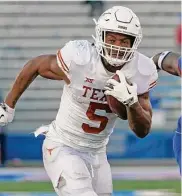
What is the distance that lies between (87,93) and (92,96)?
1.1 inches

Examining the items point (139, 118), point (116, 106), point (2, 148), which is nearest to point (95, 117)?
point (116, 106)

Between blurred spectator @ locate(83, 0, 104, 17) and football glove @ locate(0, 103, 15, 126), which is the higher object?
football glove @ locate(0, 103, 15, 126)

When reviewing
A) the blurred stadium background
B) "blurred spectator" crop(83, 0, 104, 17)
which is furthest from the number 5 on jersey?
"blurred spectator" crop(83, 0, 104, 17)

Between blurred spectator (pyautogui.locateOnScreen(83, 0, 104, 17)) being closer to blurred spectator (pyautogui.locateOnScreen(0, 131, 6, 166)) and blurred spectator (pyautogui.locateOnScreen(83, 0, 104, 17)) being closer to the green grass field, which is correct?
blurred spectator (pyautogui.locateOnScreen(0, 131, 6, 166))

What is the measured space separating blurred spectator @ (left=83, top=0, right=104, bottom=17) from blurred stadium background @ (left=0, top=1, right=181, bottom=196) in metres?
0.06

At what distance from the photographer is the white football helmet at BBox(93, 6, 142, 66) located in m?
3.63

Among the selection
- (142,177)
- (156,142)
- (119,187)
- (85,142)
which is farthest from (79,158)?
(156,142)

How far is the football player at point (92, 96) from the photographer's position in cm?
363

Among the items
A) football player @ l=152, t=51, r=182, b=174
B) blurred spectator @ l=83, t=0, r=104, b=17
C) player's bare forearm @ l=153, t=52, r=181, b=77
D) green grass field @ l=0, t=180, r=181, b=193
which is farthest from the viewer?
blurred spectator @ l=83, t=0, r=104, b=17

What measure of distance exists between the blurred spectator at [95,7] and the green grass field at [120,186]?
3.04 meters

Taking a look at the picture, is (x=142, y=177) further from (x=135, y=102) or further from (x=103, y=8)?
(x=135, y=102)

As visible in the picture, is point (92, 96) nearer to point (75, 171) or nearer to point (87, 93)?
point (87, 93)

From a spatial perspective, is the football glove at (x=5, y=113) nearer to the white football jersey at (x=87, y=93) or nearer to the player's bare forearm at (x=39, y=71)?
the player's bare forearm at (x=39, y=71)

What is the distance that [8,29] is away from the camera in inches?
380
